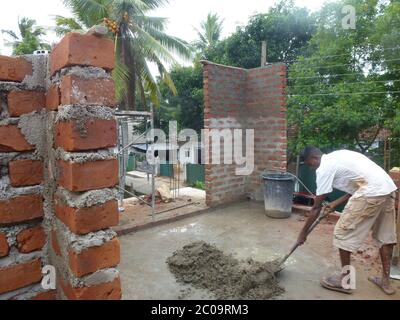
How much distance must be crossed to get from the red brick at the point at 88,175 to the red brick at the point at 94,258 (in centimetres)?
23

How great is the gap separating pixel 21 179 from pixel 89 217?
0.35 m

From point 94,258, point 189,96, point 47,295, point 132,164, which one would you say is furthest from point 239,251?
point 132,164

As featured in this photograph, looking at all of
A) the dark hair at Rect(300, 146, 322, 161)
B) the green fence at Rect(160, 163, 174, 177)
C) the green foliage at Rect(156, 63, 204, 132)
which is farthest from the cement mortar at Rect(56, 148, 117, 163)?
the green foliage at Rect(156, 63, 204, 132)

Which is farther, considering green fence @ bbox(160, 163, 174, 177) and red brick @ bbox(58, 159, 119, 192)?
green fence @ bbox(160, 163, 174, 177)

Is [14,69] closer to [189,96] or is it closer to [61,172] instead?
[61,172]

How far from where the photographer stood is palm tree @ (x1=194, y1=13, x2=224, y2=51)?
21234mm

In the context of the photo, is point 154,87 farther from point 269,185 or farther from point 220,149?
point 269,185

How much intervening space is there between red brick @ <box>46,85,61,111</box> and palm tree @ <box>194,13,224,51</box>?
69.6 ft

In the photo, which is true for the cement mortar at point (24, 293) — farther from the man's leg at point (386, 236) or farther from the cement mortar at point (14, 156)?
the man's leg at point (386, 236)

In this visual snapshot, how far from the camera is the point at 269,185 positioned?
5.51 m

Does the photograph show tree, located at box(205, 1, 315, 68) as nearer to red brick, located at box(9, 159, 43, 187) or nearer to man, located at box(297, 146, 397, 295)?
man, located at box(297, 146, 397, 295)

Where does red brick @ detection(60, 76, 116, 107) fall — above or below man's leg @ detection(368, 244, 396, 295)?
above

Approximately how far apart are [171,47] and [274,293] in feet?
39.9
